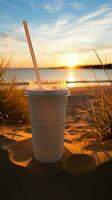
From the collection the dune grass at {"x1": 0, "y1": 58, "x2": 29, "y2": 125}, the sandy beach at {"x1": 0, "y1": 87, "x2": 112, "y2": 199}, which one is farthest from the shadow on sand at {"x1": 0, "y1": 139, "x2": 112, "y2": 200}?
the dune grass at {"x1": 0, "y1": 58, "x2": 29, "y2": 125}

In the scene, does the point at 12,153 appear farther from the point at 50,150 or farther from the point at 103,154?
the point at 103,154

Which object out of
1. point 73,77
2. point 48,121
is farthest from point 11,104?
point 73,77

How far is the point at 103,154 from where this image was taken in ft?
7.75

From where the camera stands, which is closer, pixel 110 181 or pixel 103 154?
pixel 110 181

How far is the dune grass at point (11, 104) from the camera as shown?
3.84m

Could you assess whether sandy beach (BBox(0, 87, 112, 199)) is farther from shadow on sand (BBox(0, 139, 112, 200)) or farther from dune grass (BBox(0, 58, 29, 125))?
dune grass (BBox(0, 58, 29, 125))

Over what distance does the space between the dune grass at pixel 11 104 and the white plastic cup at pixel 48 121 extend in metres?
1.55

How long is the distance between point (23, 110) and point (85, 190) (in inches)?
Answer: 83.4

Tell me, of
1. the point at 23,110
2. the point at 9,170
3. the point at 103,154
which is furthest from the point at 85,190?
the point at 23,110

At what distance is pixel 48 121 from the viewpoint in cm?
211

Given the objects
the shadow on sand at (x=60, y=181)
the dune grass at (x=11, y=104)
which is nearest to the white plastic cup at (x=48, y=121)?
the shadow on sand at (x=60, y=181)

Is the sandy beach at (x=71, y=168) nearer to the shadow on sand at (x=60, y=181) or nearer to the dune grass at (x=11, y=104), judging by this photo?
the shadow on sand at (x=60, y=181)

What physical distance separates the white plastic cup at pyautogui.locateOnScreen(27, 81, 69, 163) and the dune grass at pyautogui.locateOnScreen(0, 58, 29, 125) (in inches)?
61.1

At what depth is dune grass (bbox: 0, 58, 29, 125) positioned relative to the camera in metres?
3.84
